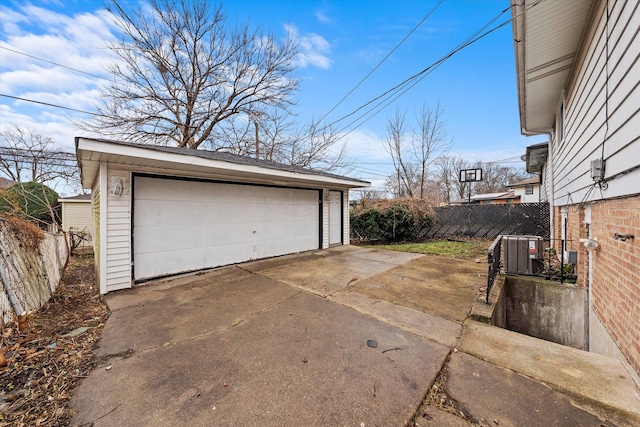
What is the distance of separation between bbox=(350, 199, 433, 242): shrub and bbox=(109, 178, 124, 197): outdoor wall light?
7.76 metres

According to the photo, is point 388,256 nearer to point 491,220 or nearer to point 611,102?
point 611,102

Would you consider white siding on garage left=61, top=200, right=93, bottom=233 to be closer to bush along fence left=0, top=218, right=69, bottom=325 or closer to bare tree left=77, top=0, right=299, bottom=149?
bare tree left=77, top=0, right=299, bottom=149

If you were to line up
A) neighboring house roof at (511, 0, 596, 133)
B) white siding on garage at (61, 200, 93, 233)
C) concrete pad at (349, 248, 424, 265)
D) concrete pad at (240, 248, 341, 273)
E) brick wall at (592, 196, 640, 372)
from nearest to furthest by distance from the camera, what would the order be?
brick wall at (592, 196, 640, 372) → neighboring house roof at (511, 0, 596, 133) → concrete pad at (240, 248, 341, 273) → concrete pad at (349, 248, 424, 265) → white siding on garage at (61, 200, 93, 233)

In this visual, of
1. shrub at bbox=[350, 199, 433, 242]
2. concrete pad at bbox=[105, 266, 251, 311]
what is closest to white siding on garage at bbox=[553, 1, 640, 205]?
concrete pad at bbox=[105, 266, 251, 311]

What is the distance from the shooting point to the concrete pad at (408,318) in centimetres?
253

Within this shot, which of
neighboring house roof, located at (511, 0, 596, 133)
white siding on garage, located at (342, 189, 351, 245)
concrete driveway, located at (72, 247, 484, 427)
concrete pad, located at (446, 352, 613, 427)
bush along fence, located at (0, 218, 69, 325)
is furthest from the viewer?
white siding on garage, located at (342, 189, 351, 245)

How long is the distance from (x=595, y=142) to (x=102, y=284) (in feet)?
23.5

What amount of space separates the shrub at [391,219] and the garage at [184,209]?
9.22 feet

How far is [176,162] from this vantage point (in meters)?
4.30

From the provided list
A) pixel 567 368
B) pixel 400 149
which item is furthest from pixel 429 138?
pixel 567 368

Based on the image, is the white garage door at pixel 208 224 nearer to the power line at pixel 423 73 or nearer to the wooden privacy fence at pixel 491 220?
the power line at pixel 423 73

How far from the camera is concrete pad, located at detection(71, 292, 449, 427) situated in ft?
5.16

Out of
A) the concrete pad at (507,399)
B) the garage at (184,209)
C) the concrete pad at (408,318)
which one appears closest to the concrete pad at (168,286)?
the garage at (184,209)

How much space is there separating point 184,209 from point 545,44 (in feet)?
21.7
